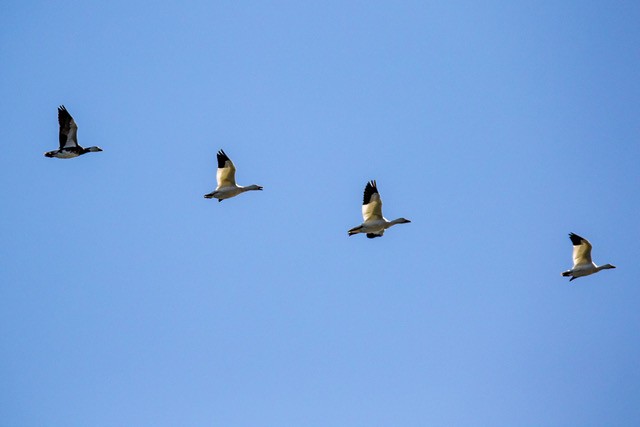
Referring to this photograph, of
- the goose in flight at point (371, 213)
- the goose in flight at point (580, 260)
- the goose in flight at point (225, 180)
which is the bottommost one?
the goose in flight at point (580, 260)

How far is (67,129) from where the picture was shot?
1918 inches

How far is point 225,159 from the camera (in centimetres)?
4862

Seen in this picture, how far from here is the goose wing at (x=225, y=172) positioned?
4866cm

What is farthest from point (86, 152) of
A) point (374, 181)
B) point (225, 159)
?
point (374, 181)

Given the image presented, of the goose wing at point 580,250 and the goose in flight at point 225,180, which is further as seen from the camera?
the goose wing at point 580,250

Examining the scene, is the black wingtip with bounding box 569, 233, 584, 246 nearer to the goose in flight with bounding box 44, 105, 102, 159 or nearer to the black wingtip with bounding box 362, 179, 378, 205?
the black wingtip with bounding box 362, 179, 378, 205

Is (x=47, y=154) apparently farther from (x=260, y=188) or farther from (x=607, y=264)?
(x=607, y=264)

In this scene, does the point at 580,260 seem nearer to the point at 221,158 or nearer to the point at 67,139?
the point at 221,158

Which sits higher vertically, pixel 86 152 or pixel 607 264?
pixel 86 152

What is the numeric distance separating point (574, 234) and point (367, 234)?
A: 7.01m

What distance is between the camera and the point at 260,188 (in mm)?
49875

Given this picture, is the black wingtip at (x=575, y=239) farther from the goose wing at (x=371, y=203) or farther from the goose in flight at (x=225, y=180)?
the goose in flight at (x=225, y=180)

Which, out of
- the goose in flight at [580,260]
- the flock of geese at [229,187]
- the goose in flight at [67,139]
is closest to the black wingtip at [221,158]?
the flock of geese at [229,187]

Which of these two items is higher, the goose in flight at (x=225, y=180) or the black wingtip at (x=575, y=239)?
the goose in flight at (x=225, y=180)
